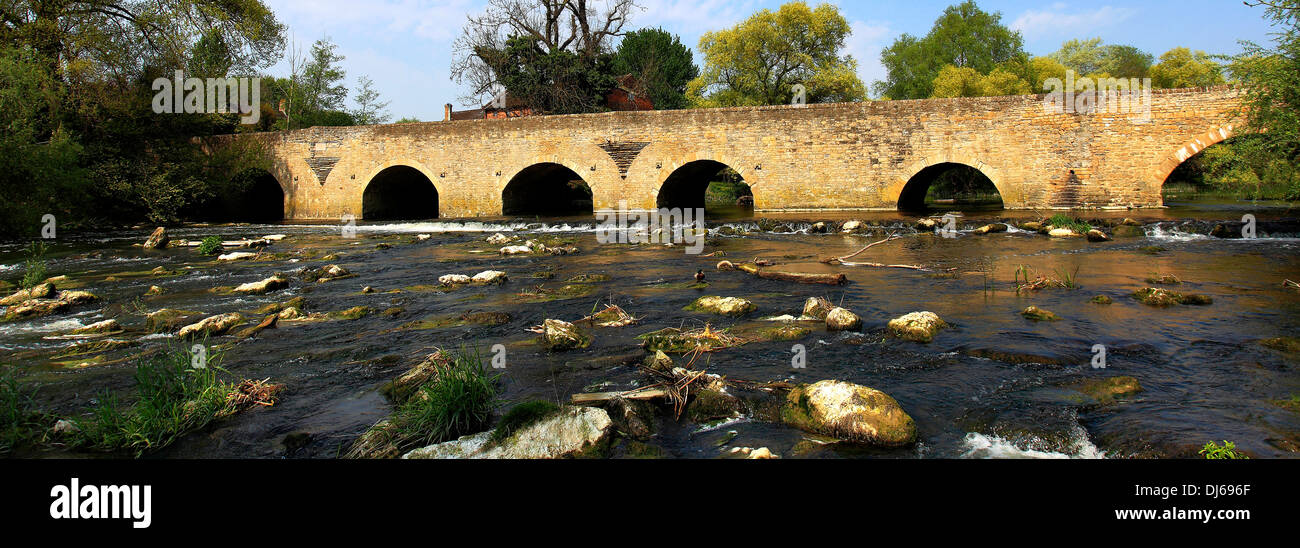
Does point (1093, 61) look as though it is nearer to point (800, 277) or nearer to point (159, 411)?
point (800, 277)

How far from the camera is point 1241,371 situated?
480 cm

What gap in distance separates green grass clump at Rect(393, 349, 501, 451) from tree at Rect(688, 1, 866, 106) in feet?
125

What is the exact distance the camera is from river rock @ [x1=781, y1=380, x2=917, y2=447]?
3.66 meters

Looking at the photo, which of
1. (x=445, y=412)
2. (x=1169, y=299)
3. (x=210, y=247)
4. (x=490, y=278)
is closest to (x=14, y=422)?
(x=445, y=412)

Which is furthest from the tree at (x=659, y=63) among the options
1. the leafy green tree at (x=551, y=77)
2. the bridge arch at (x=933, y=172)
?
the bridge arch at (x=933, y=172)

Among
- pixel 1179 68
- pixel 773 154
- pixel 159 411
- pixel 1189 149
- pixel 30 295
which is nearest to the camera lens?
pixel 159 411

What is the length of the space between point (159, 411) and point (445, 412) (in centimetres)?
167

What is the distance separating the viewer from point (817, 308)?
22.4 feet

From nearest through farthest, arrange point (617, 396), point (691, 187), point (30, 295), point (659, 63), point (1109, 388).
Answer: point (617, 396) → point (1109, 388) → point (30, 295) → point (691, 187) → point (659, 63)

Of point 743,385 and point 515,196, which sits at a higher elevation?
point 515,196

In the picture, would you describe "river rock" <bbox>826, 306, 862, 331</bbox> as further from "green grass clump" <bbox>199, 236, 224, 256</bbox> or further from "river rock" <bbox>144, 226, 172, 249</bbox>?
"river rock" <bbox>144, 226, 172, 249</bbox>
